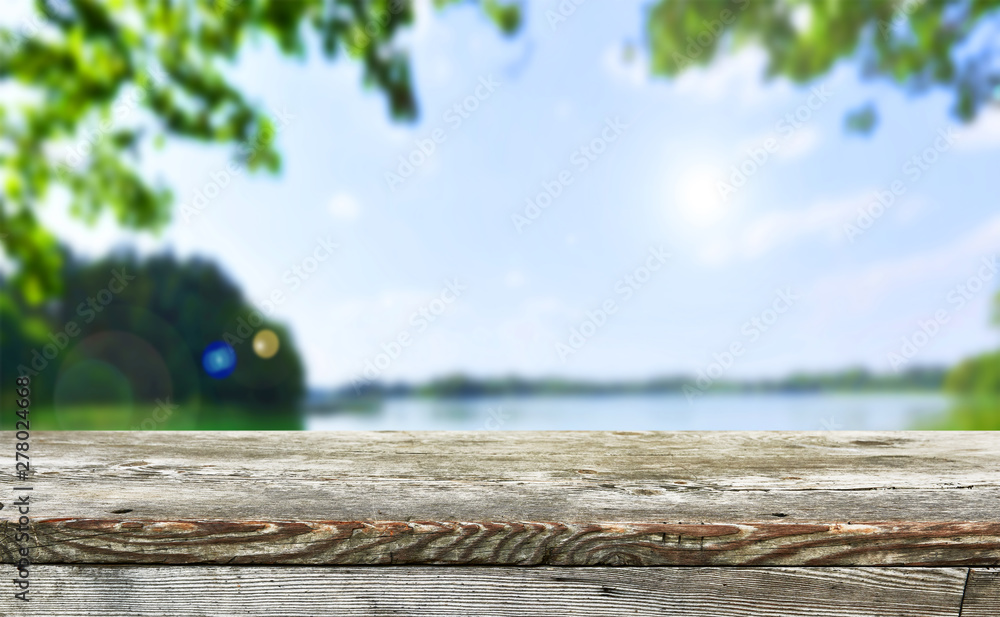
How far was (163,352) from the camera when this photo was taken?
5105mm

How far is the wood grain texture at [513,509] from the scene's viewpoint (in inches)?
29.0

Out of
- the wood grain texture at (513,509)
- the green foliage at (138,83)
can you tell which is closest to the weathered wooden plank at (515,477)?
the wood grain texture at (513,509)

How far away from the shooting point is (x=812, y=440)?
4.92ft

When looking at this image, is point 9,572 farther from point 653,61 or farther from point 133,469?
point 653,61

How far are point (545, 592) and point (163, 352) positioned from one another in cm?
515

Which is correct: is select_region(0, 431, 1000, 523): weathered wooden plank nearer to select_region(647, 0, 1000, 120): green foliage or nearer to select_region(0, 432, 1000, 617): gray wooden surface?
select_region(0, 432, 1000, 617): gray wooden surface

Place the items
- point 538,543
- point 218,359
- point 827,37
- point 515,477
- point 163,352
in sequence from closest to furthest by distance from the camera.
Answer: point 538,543 → point 515,477 → point 827,37 → point 163,352 → point 218,359

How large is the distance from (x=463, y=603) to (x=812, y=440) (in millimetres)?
1079

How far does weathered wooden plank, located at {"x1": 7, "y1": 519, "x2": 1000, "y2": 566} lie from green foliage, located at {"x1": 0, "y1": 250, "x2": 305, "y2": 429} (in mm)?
4101

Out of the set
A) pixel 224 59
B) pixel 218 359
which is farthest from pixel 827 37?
pixel 218 359

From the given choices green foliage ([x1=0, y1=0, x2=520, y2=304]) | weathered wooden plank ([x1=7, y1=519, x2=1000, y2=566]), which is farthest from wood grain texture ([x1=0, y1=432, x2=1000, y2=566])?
green foliage ([x1=0, y1=0, x2=520, y2=304])

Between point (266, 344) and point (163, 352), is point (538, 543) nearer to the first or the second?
point (266, 344)

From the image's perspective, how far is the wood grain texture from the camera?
2.42 ft

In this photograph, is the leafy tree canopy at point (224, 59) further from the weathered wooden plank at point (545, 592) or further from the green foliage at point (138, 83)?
the weathered wooden plank at point (545, 592)
